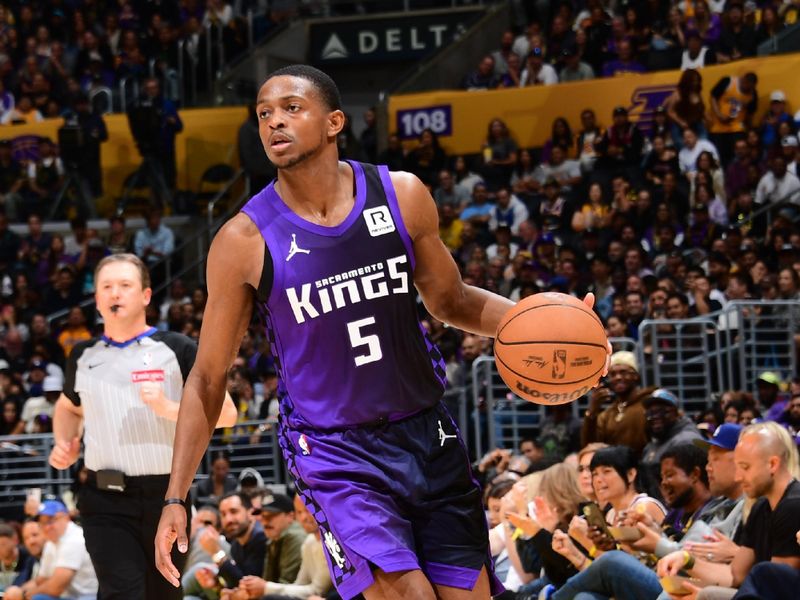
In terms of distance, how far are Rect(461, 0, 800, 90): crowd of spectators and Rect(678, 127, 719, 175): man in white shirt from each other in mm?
1502

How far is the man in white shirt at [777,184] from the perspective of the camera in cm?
1532

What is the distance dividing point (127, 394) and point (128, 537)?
0.69 metres

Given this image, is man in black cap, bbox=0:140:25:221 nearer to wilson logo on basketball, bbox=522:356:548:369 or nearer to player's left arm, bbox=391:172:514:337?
player's left arm, bbox=391:172:514:337

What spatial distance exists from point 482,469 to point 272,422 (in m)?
3.19

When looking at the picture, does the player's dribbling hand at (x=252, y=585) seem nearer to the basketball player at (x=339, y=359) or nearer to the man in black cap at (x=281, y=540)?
the man in black cap at (x=281, y=540)

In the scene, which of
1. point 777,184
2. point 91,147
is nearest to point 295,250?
point 777,184

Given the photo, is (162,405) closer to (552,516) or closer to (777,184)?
(552,516)

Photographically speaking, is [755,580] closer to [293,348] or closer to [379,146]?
[293,348]

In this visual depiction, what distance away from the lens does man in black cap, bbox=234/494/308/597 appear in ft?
35.3

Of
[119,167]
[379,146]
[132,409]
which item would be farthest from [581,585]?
[119,167]

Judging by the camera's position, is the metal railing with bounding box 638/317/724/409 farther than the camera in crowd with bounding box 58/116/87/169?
No

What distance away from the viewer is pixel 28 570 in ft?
40.1

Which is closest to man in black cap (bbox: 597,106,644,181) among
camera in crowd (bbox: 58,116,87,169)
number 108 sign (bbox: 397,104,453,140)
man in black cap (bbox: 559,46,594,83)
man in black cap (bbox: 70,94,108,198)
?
man in black cap (bbox: 559,46,594,83)

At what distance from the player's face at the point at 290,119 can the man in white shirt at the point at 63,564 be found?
753 centimetres
